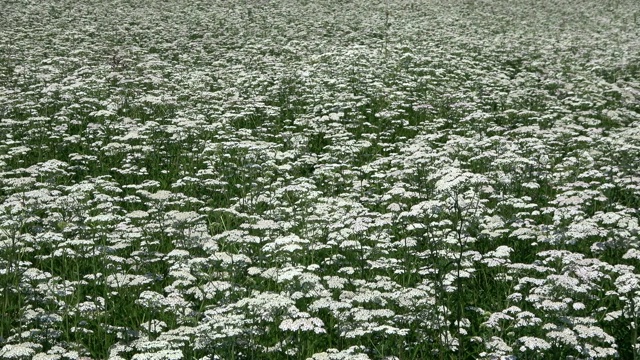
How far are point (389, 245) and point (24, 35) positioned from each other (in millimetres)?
16135

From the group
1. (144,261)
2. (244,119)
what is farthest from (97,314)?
(244,119)

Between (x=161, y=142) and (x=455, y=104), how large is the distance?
20.0 feet

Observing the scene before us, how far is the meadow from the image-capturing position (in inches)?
218

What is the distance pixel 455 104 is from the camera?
13.2m

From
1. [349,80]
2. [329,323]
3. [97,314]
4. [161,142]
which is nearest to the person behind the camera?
[97,314]

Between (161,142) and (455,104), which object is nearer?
(161,142)

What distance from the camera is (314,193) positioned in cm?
812

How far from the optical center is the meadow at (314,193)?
18.2ft

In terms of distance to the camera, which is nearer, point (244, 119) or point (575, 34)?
point (244, 119)

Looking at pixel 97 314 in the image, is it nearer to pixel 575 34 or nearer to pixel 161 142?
pixel 161 142

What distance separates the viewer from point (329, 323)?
6215 mm

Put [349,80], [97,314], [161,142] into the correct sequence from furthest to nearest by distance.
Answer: [349,80] → [161,142] → [97,314]

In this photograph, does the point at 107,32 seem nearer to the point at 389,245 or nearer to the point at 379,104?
the point at 379,104

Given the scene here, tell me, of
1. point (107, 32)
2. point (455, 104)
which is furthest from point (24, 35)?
point (455, 104)
